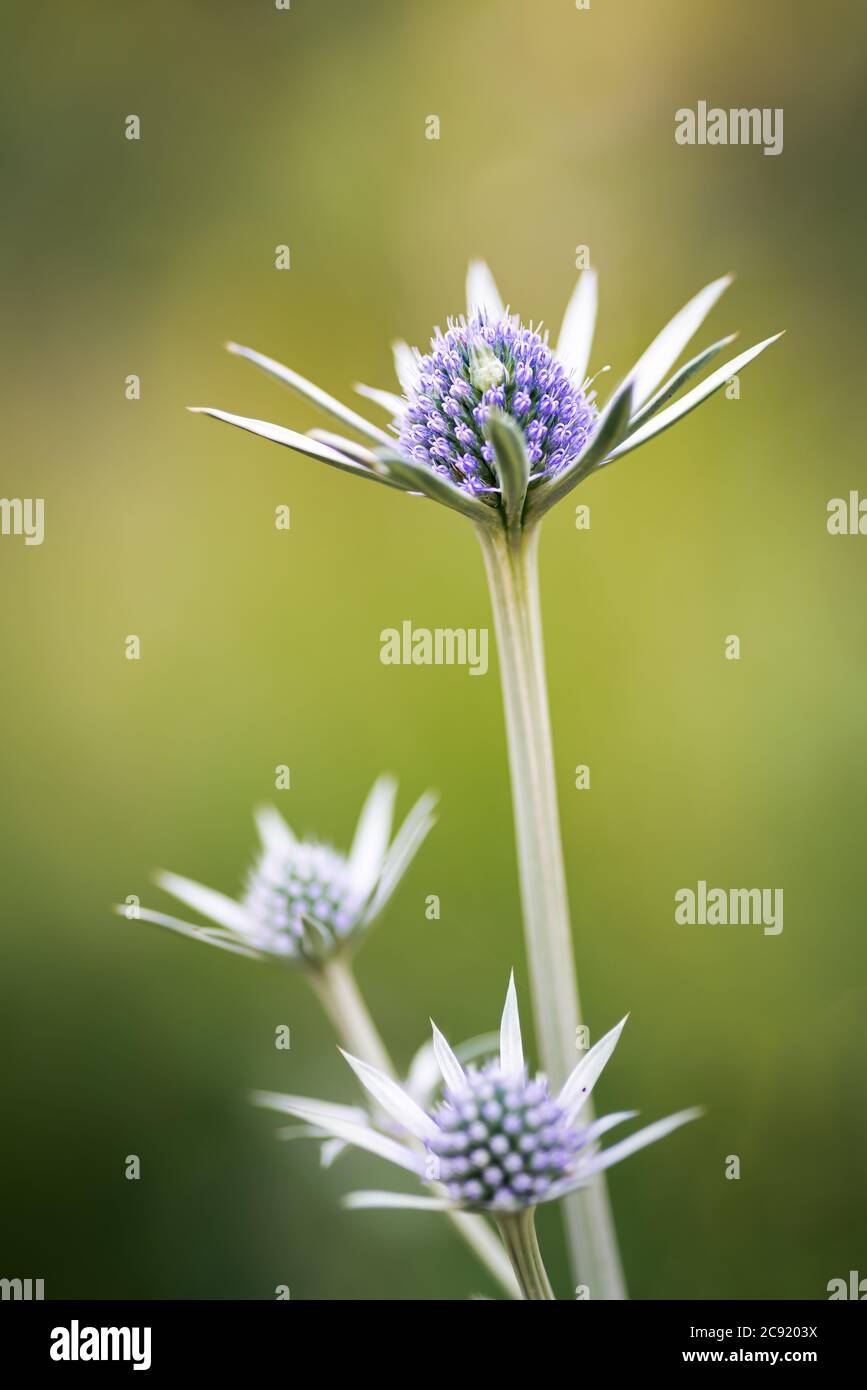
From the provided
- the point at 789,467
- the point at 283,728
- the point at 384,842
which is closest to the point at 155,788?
the point at 283,728

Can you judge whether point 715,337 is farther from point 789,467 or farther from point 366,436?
point 366,436

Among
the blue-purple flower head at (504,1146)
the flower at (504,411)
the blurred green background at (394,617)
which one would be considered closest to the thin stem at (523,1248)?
the blue-purple flower head at (504,1146)

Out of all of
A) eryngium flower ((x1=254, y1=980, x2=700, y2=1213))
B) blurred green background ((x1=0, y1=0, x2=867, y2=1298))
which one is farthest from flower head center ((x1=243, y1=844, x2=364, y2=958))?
blurred green background ((x1=0, y1=0, x2=867, y2=1298))

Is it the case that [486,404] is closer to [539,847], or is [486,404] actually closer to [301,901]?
[539,847]

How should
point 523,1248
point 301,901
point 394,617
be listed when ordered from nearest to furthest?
point 523,1248 → point 301,901 → point 394,617

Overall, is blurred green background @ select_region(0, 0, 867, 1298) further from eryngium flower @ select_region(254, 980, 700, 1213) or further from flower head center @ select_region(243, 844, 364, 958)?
eryngium flower @ select_region(254, 980, 700, 1213)

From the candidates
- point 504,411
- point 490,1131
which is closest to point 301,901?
point 490,1131

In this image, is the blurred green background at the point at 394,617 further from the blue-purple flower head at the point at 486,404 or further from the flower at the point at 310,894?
the blue-purple flower head at the point at 486,404

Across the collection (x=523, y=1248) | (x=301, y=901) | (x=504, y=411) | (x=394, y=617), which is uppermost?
(x=394, y=617)
